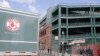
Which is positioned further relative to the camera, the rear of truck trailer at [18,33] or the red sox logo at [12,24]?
the red sox logo at [12,24]

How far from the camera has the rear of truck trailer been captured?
45.2ft

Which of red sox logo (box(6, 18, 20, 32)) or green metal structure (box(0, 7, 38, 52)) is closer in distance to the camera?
green metal structure (box(0, 7, 38, 52))

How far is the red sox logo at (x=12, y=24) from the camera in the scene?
1390 centimetres

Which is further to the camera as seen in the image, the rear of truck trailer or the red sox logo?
the red sox logo

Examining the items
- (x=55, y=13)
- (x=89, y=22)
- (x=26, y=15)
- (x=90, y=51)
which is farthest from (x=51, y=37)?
(x=26, y=15)

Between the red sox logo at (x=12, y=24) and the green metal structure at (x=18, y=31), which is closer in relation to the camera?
the green metal structure at (x=18, y=31)

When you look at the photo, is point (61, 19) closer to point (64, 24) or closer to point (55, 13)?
point (64, 24)

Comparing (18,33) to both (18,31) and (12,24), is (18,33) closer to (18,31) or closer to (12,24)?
(18,31)

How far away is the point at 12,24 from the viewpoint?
14078mm

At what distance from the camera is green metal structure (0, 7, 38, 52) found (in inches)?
542

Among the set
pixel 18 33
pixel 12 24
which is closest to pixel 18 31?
pixel 18 33

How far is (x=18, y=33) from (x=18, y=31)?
137 millimetres

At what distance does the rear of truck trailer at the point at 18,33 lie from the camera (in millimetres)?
13766

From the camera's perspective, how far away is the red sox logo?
13898mm
